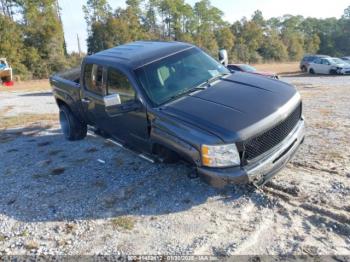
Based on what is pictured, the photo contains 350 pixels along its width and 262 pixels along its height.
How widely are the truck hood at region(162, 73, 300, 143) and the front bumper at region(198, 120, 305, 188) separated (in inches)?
13.2

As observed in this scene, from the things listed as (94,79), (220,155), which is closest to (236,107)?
(220,155)

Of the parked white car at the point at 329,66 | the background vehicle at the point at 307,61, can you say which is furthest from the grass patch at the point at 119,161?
the background vehicle at the point at 307,61

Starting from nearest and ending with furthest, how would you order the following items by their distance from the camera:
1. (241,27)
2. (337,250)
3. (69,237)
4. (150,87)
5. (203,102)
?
(337,250) → (69,237) → (203,102) → (150,87) → (241,27)

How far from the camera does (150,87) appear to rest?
464 centimetres

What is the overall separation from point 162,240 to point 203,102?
5.40 ft

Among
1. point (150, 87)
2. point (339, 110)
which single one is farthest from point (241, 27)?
point (150, 87)

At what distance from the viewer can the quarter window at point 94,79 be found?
17.8 feet

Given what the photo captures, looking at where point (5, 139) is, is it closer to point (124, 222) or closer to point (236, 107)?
point (124, 222)

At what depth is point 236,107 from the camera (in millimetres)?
4105

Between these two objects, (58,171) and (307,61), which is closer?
(58,171)

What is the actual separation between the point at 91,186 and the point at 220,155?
2.23m

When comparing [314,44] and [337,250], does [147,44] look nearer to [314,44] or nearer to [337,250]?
[337,250]

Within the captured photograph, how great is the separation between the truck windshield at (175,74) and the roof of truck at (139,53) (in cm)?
12

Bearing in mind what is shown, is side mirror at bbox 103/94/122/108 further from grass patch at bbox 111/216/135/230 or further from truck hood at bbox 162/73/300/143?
grass patch at bbox 111/216/135/230
